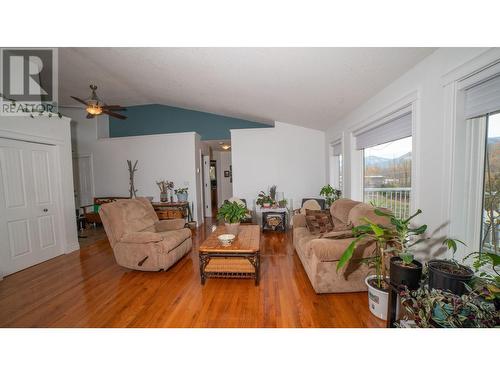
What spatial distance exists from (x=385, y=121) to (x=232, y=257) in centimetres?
246

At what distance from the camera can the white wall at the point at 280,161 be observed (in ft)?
16.0

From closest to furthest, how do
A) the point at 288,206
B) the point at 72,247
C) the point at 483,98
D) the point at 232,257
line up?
1. the point at 483,98
2. the point at 232,257
3. the point at 72,247
4. the point at 288,206

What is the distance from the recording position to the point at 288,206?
493 centimetres

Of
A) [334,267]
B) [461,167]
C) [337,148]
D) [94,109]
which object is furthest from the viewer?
[337,148]

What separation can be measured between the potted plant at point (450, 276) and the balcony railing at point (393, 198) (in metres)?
1.40

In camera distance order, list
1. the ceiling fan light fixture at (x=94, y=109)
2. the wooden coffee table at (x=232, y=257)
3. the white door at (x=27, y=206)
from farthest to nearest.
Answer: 1. the ceiling fan light fixture at (x=94, y=109)
2. the white door at (x=27, y=206)
3. the wooden coffee table at (x=232, y=257)

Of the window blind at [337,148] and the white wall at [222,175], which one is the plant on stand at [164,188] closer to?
the white wall at [222,175]

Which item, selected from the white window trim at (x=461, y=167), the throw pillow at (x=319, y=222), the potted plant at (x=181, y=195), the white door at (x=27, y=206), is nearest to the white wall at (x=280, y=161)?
the potted plant at (x=181, y=195)

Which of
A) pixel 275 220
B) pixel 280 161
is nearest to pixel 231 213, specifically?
pixel 275 220

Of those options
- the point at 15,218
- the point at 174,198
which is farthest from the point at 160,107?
the point at 15,218

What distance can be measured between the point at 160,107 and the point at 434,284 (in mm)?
6438

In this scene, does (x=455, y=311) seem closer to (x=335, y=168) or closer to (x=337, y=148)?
(x=337, y=148)

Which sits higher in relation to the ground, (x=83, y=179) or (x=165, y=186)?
(x=83, y=179)
